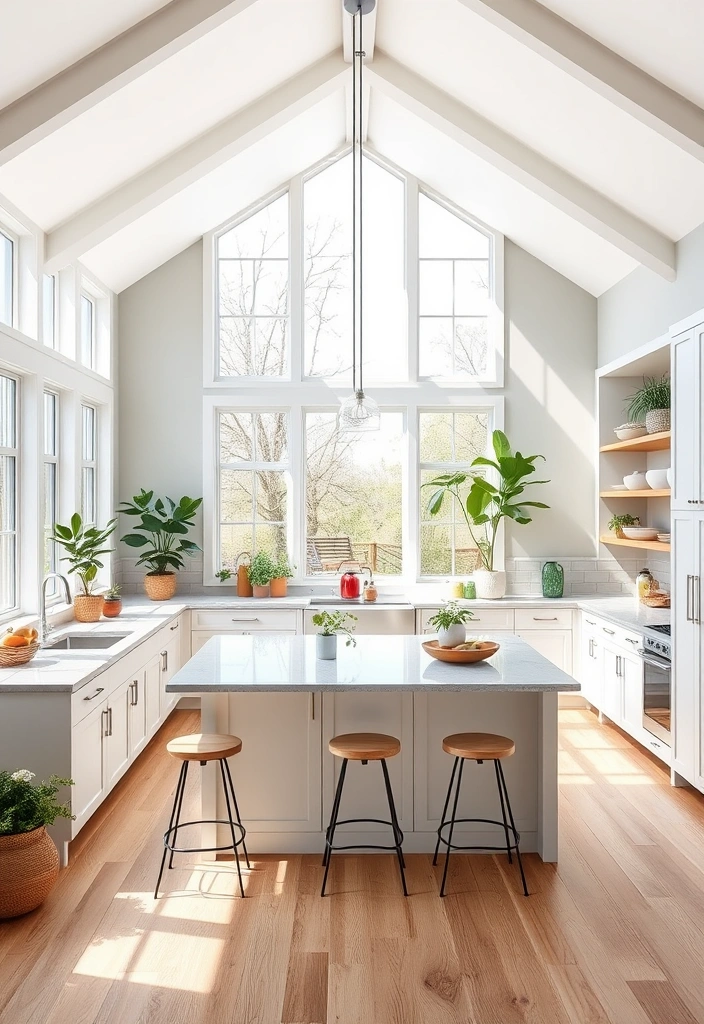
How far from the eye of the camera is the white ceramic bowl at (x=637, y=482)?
20.0 ft

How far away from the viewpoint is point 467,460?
693 cm

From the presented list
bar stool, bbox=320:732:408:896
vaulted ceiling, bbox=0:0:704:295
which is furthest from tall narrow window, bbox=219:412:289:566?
bar stool, bbox=320:732:408:896

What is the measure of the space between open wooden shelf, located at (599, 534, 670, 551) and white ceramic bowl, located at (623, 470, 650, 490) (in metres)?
0.42

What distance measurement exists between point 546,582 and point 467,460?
121cm

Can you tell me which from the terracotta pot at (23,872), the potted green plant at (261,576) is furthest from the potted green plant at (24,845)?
the potted green plant at (261,576)

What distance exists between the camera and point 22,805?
10.5 ft

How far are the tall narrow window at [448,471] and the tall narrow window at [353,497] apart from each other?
8.6 inches

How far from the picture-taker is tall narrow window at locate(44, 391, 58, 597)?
5363 mm

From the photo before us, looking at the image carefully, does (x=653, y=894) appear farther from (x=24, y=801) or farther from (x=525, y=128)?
(x=525, y=128)

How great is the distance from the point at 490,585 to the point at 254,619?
1866 millimetres

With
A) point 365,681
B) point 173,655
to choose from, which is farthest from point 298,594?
point 365,681

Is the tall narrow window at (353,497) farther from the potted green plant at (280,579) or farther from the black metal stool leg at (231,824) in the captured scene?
the black metal stool leg at (231,824)

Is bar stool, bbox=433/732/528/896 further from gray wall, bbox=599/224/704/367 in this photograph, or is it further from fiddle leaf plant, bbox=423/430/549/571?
fiddle leaf plant, bbox=423/430/549/571

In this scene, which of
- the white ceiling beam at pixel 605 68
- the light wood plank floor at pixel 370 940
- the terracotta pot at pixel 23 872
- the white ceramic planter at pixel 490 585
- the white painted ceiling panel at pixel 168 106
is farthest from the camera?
the white ceramic planter at pixel 490 585
